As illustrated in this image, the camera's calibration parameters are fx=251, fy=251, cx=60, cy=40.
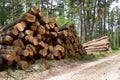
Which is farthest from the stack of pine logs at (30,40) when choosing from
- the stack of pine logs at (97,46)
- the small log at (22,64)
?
the stack of pine logs at (97,46)

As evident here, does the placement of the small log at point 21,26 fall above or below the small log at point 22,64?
above

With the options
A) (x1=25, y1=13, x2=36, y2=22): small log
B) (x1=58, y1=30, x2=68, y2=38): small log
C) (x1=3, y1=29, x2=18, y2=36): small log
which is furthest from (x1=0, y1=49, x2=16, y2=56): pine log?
(x1=58, y1=30, x2=68, y2=38): small log

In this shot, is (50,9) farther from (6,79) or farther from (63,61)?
(6,79)

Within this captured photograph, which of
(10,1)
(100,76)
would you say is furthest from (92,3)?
(100,76)

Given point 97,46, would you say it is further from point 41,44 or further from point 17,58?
point 17,58

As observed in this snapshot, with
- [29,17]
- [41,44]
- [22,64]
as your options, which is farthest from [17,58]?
[29,17]

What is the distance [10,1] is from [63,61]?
32.9 m

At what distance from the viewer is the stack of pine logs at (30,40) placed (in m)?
11.1

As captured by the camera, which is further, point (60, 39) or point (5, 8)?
point (5, 8)

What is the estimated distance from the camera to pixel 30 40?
37.7 ft

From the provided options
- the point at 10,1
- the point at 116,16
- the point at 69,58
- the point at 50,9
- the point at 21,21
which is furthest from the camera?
the point at 116,16

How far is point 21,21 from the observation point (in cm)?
1146

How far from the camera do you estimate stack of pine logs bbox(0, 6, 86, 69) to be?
11.1 meters

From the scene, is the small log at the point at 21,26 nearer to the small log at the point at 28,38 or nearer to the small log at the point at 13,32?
the small log at the point at 13,32
